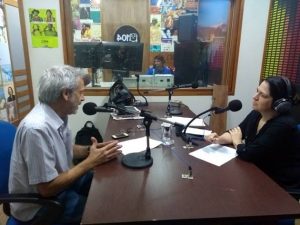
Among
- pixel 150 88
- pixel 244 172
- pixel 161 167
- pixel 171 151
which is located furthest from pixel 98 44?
pixel 244 172

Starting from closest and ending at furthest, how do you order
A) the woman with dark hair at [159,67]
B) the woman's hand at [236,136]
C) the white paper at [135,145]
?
the white paper at [135,145]
the woman's hand at [236,136]
the woman with dark hair at [159,67]

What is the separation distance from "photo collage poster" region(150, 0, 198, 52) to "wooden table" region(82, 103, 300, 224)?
203 centimetres

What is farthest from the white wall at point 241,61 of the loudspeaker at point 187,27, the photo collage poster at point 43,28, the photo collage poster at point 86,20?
the loudspeaker at point 187,27

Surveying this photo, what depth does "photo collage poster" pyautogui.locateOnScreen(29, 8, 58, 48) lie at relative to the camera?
266 cm

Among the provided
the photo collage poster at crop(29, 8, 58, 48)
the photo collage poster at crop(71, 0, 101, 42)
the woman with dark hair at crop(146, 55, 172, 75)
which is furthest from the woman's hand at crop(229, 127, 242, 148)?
the photo collage poster at crop(29, 8, 58, 48)

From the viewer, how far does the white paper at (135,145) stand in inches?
55.3

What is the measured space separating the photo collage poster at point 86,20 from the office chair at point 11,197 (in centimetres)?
188

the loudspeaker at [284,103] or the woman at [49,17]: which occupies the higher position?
the woman at [49,17]

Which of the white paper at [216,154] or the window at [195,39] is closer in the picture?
the white paper at [216,154]

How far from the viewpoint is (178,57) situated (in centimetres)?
307

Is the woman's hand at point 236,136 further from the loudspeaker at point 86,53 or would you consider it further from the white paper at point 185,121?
the loudspeaker at point 86,53

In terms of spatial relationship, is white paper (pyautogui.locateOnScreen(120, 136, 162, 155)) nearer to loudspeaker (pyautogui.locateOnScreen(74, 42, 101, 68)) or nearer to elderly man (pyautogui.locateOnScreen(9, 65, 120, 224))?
elderly man (pyautogui.locateOnScreen(9, 65, 120, 224))

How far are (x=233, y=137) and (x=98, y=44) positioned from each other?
5.76 feet

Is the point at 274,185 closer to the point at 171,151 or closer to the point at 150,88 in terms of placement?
the point at 171,151
